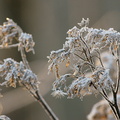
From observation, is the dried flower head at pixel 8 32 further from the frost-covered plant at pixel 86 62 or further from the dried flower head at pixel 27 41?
the frost-covered plant at pixel 86 62

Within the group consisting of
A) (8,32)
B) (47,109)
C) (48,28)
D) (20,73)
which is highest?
(48,28)

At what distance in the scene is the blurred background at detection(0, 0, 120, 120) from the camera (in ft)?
13.4

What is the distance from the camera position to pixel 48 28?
4871 mm

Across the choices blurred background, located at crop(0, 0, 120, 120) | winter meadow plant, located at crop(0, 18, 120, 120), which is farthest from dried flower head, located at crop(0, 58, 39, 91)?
blurred background, located at crop(0, 0, 120, 120)

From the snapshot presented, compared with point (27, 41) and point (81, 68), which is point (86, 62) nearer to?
point (81, 68)

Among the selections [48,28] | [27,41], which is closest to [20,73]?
[27,41]

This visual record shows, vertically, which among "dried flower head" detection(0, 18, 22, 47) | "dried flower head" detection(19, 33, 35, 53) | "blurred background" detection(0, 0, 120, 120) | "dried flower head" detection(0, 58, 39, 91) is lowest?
"dried flower head" detection(0, 58, 39, 91)

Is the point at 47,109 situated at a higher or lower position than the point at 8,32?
lower

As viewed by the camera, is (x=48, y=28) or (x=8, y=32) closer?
(x=8, y=32)

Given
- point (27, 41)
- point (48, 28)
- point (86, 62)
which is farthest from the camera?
point (48, 28)

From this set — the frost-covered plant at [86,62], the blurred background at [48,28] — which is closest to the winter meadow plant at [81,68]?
the frost-covered plant at [86,62]

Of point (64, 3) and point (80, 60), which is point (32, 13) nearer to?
point (64, 3)

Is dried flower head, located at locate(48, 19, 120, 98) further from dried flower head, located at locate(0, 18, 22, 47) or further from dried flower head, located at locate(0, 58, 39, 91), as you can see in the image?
dried flower head, located at locate(0, 18, 22, 47)

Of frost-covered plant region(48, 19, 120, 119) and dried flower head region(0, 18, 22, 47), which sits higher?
dried flower head region(0, 18, 22, 47)
